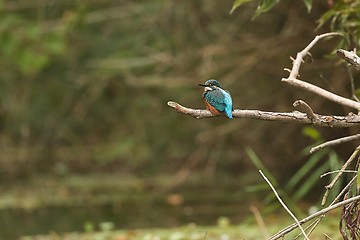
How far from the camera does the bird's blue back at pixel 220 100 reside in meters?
3.61

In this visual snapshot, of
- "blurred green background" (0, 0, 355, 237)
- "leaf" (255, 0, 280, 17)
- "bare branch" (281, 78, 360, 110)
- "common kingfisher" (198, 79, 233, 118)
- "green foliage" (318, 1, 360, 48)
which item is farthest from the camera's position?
"blurred green background" (0, 0, 355, 237)

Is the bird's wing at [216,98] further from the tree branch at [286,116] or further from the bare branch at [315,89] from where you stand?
the bare branch at [315,89]

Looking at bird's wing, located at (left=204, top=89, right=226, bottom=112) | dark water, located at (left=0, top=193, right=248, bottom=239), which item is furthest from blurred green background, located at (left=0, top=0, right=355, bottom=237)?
bird's wing, located at (left=204, top=89, right=226, bottom=112)

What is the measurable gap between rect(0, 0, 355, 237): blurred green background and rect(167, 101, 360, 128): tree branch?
3.18 m

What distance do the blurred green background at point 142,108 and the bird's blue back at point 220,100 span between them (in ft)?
10.0

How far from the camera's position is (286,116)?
3.44m

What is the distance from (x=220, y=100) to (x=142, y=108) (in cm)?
704

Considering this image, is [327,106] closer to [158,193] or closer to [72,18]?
[158,193]

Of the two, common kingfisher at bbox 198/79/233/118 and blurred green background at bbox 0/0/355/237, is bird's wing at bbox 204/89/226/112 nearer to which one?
common kingfisher at bbox 198/79/233/118

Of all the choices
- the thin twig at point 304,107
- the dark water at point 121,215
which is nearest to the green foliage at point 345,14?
the thin twig at point 304,107

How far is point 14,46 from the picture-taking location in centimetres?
929

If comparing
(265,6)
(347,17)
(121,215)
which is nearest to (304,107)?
(265,6)

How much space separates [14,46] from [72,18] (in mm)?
667

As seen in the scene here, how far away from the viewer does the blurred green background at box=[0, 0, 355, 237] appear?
7953 mm
